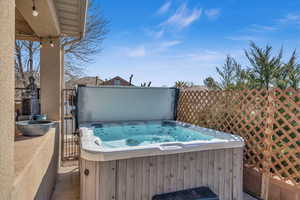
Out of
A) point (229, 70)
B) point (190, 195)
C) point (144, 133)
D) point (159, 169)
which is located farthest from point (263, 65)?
point (159, 169)

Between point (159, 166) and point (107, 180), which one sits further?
point (159, 166)

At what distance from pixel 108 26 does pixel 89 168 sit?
8970 mm

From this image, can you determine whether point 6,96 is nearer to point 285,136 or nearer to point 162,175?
point 162,175

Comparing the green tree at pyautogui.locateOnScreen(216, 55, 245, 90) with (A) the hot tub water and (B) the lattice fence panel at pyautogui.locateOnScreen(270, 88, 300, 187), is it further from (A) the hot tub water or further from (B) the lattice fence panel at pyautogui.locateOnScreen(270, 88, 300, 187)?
(B) the lattice fence panel at pyautogui.locateOnScreen(270, 88, 300, 187)

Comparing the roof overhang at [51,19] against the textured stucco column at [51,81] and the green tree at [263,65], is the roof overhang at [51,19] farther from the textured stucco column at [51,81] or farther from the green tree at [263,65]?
the green tree at [263,65]

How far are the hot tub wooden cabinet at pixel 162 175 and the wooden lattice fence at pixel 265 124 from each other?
62 cm

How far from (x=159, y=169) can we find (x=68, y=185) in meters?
1.97

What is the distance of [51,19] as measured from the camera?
3152mm

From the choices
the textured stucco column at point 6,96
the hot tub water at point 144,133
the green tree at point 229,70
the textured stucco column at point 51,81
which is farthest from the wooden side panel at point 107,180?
the green tree at point 229,70

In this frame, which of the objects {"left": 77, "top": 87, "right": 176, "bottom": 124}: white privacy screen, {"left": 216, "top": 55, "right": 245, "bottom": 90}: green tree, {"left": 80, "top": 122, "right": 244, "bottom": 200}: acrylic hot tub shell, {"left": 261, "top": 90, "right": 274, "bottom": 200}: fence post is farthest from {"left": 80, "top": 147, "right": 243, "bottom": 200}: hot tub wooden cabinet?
{"left": 216, "top": 55, "right": 245, "bottom": 90}: green tree

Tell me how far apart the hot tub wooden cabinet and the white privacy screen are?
2.10 metres

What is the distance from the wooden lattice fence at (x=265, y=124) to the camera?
2725 mm

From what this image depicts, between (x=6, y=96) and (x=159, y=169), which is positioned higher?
(x=6, y=96)

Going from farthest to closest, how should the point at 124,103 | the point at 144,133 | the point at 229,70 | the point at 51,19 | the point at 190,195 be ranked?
1. the point at 229,70
2. the point at 124,103
3. the point at 144,133
4. the point at 51,19
5. the point at 190,195
